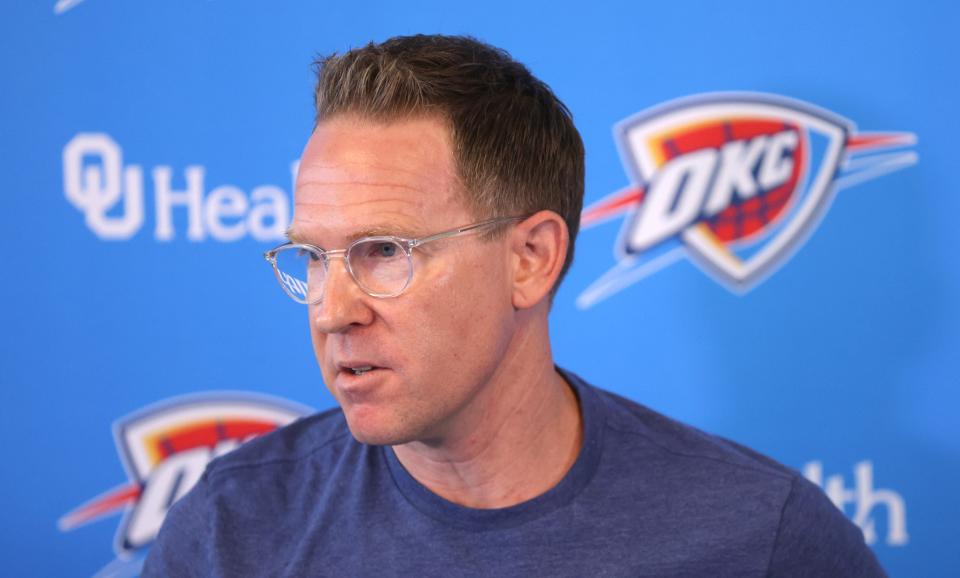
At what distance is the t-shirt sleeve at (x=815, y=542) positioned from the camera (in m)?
1.14

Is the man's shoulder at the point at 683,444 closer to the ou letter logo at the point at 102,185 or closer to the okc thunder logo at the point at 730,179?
the okc thunder logo at the point at 730,179

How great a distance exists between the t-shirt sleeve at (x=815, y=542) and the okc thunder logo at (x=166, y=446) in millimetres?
729

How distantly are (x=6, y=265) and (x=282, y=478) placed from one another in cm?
56

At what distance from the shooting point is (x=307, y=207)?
1022 mm

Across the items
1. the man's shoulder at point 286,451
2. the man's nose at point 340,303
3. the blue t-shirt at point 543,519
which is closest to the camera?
the man's nose at point 340,303

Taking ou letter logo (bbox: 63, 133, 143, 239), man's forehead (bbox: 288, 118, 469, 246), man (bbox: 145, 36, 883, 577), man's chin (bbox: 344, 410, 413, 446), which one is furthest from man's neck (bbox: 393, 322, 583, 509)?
ou letter logo (bbox: 63, 133, 143, 239)

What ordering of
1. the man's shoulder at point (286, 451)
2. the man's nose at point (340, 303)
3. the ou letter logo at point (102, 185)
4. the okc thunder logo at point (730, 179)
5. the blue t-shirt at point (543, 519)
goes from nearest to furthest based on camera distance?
the man's nose at point (340, 303) < the blue t-shirt at point (543, 519) < the man's shoulder at point (286, 451) < the ou letter logo at point (102, 185) < the okc thunder logo at point (730, 179)

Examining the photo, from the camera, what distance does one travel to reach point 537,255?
44.2 inches

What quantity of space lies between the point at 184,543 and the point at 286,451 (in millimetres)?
152

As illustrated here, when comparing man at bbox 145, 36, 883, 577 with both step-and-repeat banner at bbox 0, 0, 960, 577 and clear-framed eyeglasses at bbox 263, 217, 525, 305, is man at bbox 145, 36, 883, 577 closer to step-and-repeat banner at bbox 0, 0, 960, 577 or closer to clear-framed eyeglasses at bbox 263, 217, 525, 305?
clear-framed eyeglasses at bbox 263, 217, 525, 305

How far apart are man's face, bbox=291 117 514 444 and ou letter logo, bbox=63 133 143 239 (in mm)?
518

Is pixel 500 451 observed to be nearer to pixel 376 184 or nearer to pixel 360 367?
pixel 360 367

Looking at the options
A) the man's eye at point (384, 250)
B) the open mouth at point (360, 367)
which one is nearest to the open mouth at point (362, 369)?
the open mouth at point (360, 367)

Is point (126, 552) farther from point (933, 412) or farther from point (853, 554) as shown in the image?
point (933, 412)
